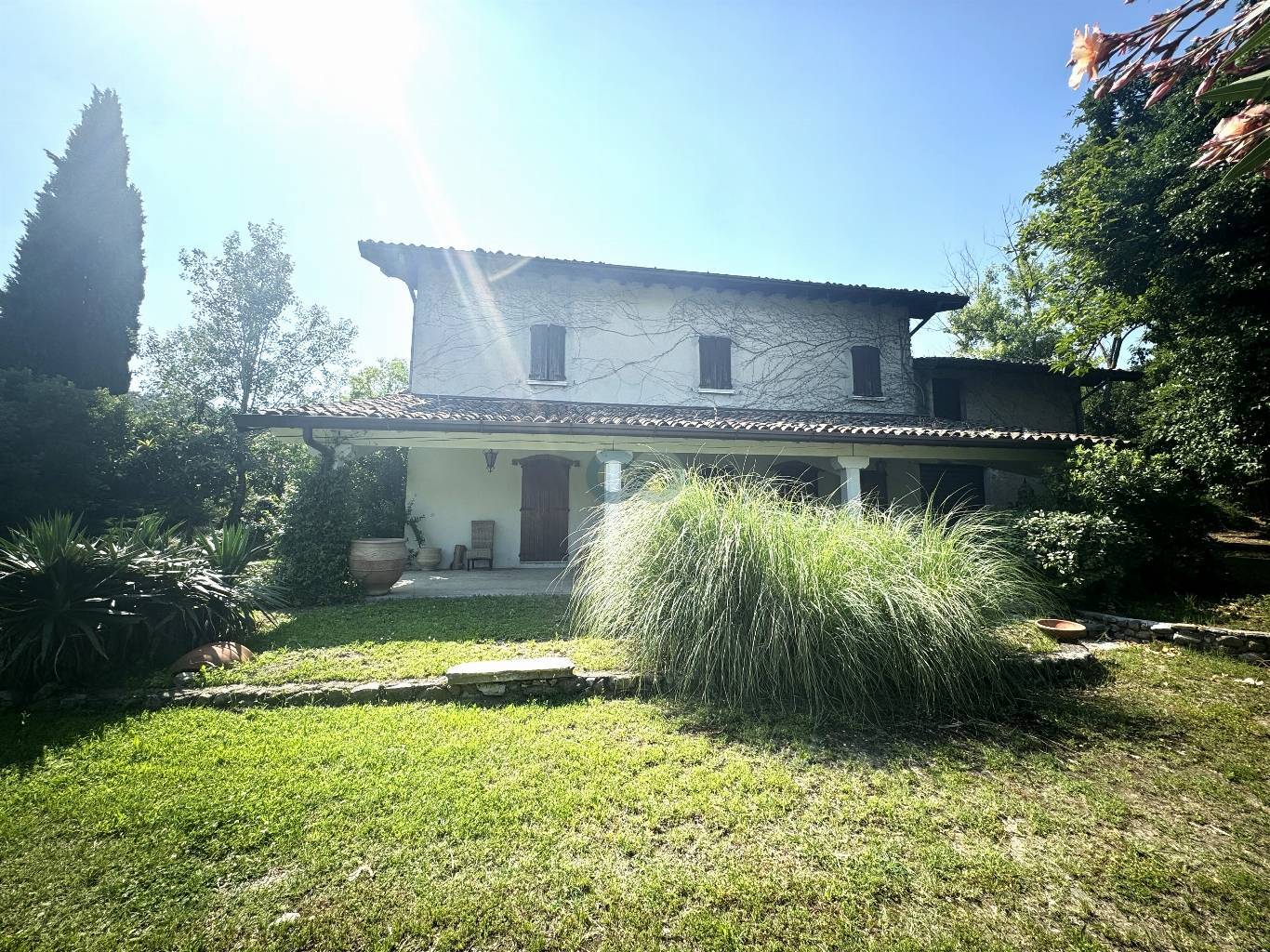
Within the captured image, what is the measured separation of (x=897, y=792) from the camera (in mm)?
A: 2604

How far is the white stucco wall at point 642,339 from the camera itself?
10.7 metres

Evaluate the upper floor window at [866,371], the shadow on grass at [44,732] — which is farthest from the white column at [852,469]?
the shadow on grass at [44,732]

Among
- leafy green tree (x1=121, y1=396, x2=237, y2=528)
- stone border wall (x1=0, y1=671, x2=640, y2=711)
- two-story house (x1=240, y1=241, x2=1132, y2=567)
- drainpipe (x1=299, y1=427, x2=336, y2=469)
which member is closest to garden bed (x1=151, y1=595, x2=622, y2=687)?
stone border wall (x1=0, y1=671, x2=640, y2=711)

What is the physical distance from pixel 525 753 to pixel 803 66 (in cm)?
A: 679

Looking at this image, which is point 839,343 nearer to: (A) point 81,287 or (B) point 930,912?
(B) point 930,912

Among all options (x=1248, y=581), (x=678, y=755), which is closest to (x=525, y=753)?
(x=678, y=755)

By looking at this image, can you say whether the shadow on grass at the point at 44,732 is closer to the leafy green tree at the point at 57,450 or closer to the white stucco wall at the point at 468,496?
the white stucco wall at the point at 468,496

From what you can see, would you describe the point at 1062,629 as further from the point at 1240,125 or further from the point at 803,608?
the point at 1240,125

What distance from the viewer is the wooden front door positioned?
35.0 feet

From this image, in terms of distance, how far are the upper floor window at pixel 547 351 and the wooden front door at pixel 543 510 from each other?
189 centimetres

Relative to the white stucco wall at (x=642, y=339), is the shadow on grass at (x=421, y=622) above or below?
below

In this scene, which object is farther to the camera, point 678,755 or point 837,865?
point 678,755

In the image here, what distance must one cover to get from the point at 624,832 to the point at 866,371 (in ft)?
40.6

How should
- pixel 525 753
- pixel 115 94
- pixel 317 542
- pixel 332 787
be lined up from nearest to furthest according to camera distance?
pixel 332 787 → pixel 525 753 → pixel 317 542 → pixel 115 94
